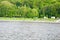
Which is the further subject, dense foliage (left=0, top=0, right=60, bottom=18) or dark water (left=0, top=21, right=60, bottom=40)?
dense foliage (left=0, top=0, right=60, bottom=18)

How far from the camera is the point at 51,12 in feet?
236

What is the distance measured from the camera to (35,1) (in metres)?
81.1

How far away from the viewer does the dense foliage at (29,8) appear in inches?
2817

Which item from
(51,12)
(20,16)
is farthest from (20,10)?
(51,12)

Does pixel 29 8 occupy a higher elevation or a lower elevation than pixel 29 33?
lower

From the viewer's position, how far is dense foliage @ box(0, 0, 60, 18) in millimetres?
71562

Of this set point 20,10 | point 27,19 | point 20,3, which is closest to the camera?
point 27,19

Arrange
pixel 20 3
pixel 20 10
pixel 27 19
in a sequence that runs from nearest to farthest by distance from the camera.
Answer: pixel 27 19 < pixel 20 10 < pixel 20 3

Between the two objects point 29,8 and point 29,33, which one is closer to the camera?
point 29,33

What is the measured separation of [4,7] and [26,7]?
6152 mm

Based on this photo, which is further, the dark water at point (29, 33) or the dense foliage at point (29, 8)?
the dense foliage at point (29, 8)

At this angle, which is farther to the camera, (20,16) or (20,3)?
A: (20,3)

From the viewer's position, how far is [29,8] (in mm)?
75438

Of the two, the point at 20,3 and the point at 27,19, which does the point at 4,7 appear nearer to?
the point at 20,3
